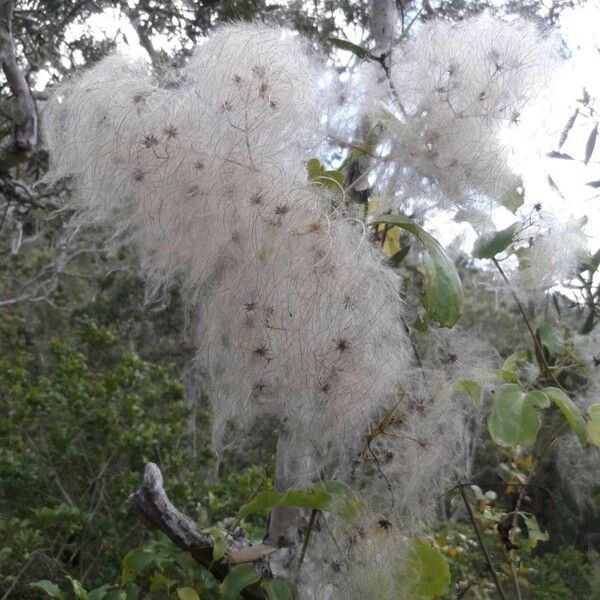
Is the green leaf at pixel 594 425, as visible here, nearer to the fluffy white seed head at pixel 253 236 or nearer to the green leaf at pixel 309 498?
the fluffy white seed head at pixel 253 236

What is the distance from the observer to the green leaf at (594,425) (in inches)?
40.9

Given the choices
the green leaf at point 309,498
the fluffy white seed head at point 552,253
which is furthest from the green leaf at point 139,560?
the fluffy white seed head at point 552,253

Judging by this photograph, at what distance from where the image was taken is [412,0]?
1990 mm

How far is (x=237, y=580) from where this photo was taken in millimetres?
1100

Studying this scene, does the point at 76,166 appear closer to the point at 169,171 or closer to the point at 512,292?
the point at 169,171

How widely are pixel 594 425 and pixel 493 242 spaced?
32 cm

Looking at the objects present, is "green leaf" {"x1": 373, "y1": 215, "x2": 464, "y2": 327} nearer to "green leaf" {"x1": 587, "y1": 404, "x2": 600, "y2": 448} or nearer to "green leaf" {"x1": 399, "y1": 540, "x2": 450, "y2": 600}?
"green leaf" {"x1": 587, "y1": 404, "x2": 600, "y2": 448}

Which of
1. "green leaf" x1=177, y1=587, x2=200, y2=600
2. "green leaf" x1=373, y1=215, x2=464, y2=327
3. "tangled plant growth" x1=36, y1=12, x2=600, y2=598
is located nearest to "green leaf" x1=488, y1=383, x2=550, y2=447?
"tangled plant growth" x1=36, y1=12, x2=600, y2=598

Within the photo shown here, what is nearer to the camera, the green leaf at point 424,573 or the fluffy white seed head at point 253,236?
the fluffy white seed head at point 253,236

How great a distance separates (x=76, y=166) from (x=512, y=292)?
30.8 inches

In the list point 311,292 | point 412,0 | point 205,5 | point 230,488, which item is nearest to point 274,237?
point 311,292

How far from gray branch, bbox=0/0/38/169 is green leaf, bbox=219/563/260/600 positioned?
2.02 metres

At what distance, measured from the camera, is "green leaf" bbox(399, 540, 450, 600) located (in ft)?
3.67

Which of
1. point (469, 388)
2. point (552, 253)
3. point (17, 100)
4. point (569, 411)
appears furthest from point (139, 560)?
point (17, 100)
